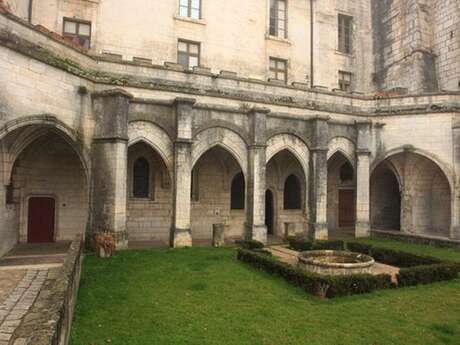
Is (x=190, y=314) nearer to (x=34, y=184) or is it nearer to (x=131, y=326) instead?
(x=131, y=326)

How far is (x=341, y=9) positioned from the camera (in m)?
24.2

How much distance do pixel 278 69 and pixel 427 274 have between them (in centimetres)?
1535

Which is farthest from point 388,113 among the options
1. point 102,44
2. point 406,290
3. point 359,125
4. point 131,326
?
point 131,326

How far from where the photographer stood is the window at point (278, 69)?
72.4 feet

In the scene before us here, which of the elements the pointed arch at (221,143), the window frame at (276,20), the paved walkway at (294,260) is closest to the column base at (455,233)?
the paved walkway at (294,260)

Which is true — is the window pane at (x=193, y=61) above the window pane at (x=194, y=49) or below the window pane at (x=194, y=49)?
below

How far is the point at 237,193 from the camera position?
1931 centimetres

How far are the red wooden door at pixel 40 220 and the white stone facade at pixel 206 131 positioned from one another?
0.85 feet

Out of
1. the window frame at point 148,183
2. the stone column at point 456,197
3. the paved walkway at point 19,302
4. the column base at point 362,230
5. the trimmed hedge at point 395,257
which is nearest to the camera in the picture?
the paved walkway at point 19,302

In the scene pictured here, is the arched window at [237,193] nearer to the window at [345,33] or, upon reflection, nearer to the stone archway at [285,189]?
the stone archway at [285,189]

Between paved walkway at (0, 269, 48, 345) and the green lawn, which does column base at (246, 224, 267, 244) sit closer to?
the green lawn

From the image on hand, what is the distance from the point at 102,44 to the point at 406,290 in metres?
16.8

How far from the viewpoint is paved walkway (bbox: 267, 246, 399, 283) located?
11.4m

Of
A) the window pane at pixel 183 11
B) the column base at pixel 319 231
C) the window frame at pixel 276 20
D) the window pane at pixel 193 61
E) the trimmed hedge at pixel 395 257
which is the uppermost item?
the window frame at pixel 276 20
